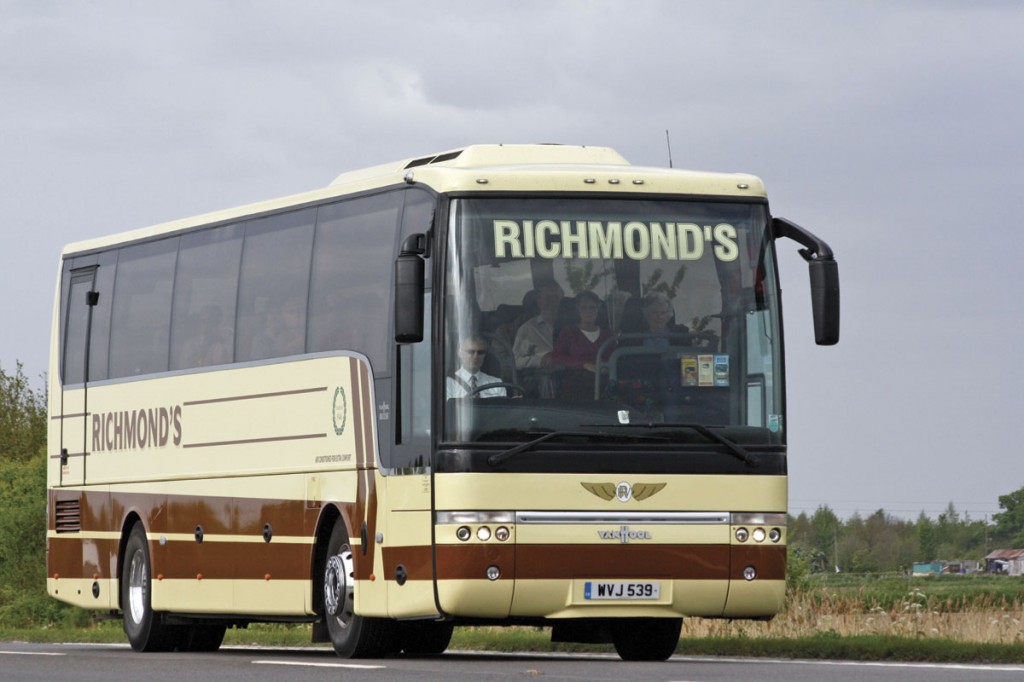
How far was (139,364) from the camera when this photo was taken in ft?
76.3

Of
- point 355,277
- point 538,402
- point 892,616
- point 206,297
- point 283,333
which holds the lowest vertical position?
point 892,616

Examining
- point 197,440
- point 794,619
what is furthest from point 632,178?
point 794,619

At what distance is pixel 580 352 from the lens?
17.3m

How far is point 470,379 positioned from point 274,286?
388 centimetres

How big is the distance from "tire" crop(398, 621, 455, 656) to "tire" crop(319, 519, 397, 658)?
1.10ft

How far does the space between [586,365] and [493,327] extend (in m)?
0.76

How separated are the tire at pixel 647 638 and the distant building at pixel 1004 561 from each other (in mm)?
34742

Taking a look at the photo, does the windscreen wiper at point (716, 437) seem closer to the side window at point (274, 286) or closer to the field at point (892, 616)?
the side window at point (274, 286)

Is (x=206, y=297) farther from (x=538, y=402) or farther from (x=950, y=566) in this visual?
(x=950, y=566)

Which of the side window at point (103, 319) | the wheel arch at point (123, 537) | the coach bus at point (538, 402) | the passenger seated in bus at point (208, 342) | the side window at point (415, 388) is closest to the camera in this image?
the coach bus at point (538, 402)

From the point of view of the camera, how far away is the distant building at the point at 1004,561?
5498 centimetres

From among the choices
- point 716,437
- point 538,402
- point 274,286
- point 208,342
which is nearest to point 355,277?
point 274,286

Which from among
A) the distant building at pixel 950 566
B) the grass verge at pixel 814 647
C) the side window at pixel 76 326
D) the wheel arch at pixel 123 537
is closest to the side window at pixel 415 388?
the grass verge at pixel 814 647

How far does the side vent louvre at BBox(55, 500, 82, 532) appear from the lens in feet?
80.8
